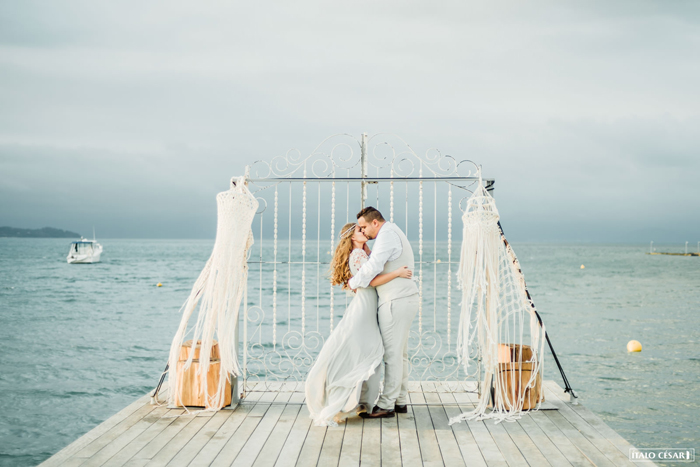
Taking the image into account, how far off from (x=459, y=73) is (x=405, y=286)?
46.9 feet

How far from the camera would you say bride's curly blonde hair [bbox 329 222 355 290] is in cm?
412

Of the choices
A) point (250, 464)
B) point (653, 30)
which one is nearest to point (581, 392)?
point (250, 464)

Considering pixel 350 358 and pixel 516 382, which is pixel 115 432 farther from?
pixel 516 382

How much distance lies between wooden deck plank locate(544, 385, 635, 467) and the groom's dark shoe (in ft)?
4.48

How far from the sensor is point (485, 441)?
3613mm

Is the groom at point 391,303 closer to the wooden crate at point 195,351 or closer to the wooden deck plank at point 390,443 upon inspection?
the wooden deck plank at point 390,443

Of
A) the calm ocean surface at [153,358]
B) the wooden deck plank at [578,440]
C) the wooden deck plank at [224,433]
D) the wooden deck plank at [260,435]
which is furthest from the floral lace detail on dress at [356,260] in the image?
the calm ocean surface at [153,358]

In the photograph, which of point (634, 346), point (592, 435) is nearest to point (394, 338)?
point (592, 435)

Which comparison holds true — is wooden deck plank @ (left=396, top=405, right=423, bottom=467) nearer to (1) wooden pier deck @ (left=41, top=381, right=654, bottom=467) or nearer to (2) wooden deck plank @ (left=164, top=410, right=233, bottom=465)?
(1) wooden pier deck @ (left=41, top=381, right=654, bottom=467)

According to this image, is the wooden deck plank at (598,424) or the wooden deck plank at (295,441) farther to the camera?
the wooden deck plank at (598,424)

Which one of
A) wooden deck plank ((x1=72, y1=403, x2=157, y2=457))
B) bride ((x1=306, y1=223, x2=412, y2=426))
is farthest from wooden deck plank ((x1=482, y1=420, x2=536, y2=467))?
wooden deck plank ((x1=72, y1=403, x2=157, y2=457))

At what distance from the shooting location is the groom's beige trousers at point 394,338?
4.05 meters

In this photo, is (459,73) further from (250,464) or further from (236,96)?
(250,464)

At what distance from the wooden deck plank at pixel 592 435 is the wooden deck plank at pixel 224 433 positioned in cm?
247
